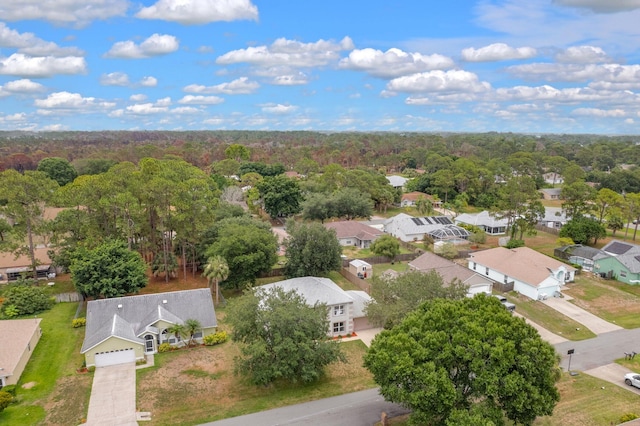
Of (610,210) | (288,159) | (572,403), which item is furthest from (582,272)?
(288,159)

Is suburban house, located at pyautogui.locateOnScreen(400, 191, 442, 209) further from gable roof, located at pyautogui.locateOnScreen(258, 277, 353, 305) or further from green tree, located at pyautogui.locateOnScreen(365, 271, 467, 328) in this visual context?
green tree, located at pyautogui.locateOnScreen(365, 271, 467, 328)

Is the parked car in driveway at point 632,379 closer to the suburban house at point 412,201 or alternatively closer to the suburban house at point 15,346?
the suburban house at point 15,346

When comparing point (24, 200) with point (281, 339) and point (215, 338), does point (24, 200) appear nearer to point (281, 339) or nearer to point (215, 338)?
point (215, 338)

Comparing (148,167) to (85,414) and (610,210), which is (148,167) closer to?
(85,414)

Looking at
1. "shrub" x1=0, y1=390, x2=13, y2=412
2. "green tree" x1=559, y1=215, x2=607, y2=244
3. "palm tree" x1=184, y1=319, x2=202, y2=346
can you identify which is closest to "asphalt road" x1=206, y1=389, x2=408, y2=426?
"palm tree" x1=184, y1=319, x2=202, y2=346

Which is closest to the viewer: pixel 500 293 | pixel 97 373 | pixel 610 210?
pixel 97 373

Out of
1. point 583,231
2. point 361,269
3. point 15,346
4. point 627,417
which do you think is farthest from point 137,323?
point 583,231
